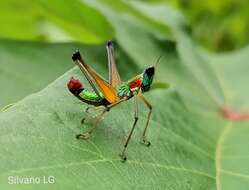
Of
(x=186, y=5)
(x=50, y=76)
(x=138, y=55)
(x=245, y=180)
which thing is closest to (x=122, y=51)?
(x=138, y=55)

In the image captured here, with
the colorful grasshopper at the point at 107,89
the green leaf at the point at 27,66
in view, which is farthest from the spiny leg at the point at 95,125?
the green leaf at the point at 27,66

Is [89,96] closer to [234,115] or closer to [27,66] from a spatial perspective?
[27,66]

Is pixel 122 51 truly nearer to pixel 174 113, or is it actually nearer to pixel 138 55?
pixel 138 55

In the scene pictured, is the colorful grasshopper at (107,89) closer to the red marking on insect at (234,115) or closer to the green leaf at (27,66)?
the green leaf at (27,66)

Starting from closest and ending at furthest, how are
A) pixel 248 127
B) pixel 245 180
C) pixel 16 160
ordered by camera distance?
pixel 16 160 → pixel 245 180 → pixel 248 127

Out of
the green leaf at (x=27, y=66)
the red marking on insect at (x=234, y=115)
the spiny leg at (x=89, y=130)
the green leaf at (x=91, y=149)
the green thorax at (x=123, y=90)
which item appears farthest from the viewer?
the red marking on insect at (x=234, y=115)

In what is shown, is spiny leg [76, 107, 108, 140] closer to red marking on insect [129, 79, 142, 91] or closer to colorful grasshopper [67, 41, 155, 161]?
colorful grasshopper [67, 41, 155, 161]

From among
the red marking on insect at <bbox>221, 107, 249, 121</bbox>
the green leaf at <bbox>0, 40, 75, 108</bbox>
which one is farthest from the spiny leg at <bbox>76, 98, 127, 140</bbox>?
the red marking on insect at <bbox>221, 107, 249, 121</bbox>

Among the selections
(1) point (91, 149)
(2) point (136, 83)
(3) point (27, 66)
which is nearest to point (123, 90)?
(2) point (136, 83)

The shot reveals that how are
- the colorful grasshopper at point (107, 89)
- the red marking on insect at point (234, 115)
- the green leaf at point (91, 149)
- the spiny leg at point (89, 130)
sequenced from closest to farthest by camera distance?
the green leaf at point (91, 149)
the spiny leg at point (89, 130)
the colorful grasshopper at point (107, 89)
the red marking on insect at point (234, 115)
